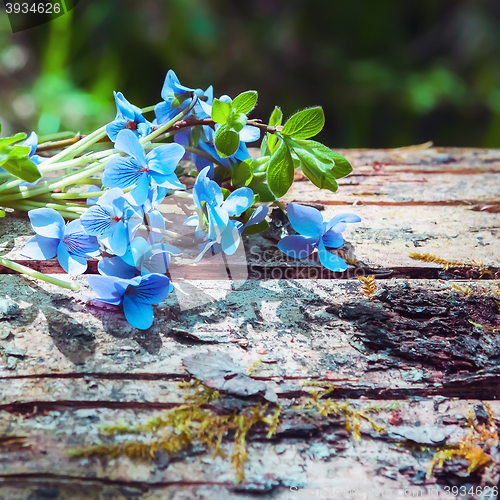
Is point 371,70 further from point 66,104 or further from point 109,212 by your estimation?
point 109,212

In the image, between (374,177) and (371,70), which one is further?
(371,70)

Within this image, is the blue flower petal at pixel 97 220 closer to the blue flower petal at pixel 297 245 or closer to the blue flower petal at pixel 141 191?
the blue flower petal at pixel 141 191

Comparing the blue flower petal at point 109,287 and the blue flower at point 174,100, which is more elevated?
the blue flower at point 174,100

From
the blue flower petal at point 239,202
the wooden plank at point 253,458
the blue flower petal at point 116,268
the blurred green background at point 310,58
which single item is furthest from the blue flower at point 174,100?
the blurred green background at point 310,58

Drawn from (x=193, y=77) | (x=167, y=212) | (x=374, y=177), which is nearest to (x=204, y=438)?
(x=167, y=212)

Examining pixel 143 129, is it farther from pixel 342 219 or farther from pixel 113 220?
pixel 342 219

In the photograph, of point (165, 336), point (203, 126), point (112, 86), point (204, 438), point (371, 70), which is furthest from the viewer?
point (371, 70)

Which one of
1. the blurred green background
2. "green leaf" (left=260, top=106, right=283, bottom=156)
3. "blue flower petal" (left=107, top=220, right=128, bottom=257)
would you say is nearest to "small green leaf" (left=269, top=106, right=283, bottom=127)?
"green leaf" (left=260, top=106, right=283, bottom=156)
